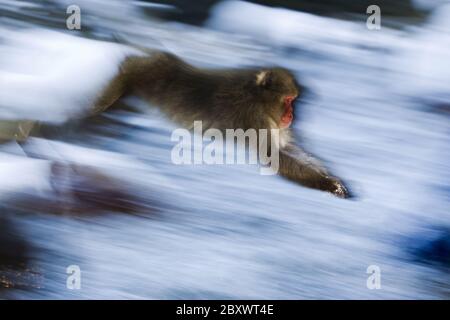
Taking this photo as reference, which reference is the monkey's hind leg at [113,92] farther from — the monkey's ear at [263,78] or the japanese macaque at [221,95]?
the monkey's ear at [263,78]

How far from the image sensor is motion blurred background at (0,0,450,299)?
1.96 metres

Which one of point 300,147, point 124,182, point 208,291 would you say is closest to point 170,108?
point 124,182

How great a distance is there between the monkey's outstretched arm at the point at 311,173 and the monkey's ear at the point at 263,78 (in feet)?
0.67

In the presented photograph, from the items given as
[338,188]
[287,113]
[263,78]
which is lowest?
[338,188]

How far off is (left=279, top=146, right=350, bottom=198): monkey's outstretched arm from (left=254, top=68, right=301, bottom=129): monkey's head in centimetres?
9

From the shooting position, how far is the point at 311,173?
6.48ft

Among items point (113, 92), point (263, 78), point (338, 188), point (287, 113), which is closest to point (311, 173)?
point (338, 188)

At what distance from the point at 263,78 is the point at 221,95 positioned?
0.14 meters

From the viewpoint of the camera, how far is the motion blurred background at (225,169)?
1.96 m

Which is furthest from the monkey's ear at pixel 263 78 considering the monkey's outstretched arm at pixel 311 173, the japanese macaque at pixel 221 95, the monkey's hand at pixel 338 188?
the monkey's hand at pixel 338 188

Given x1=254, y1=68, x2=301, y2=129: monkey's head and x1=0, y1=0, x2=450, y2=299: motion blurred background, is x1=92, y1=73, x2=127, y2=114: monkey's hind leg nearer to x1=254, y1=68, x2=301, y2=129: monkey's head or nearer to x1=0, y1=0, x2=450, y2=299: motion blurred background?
x1=0, y1=0, x2=450, y2=299: motion blurred background

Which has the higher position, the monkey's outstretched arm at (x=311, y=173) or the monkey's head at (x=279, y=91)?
the monkey's head at (x=279, y=91)

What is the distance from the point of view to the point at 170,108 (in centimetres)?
197

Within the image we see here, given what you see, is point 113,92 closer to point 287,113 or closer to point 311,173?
point 287,113
